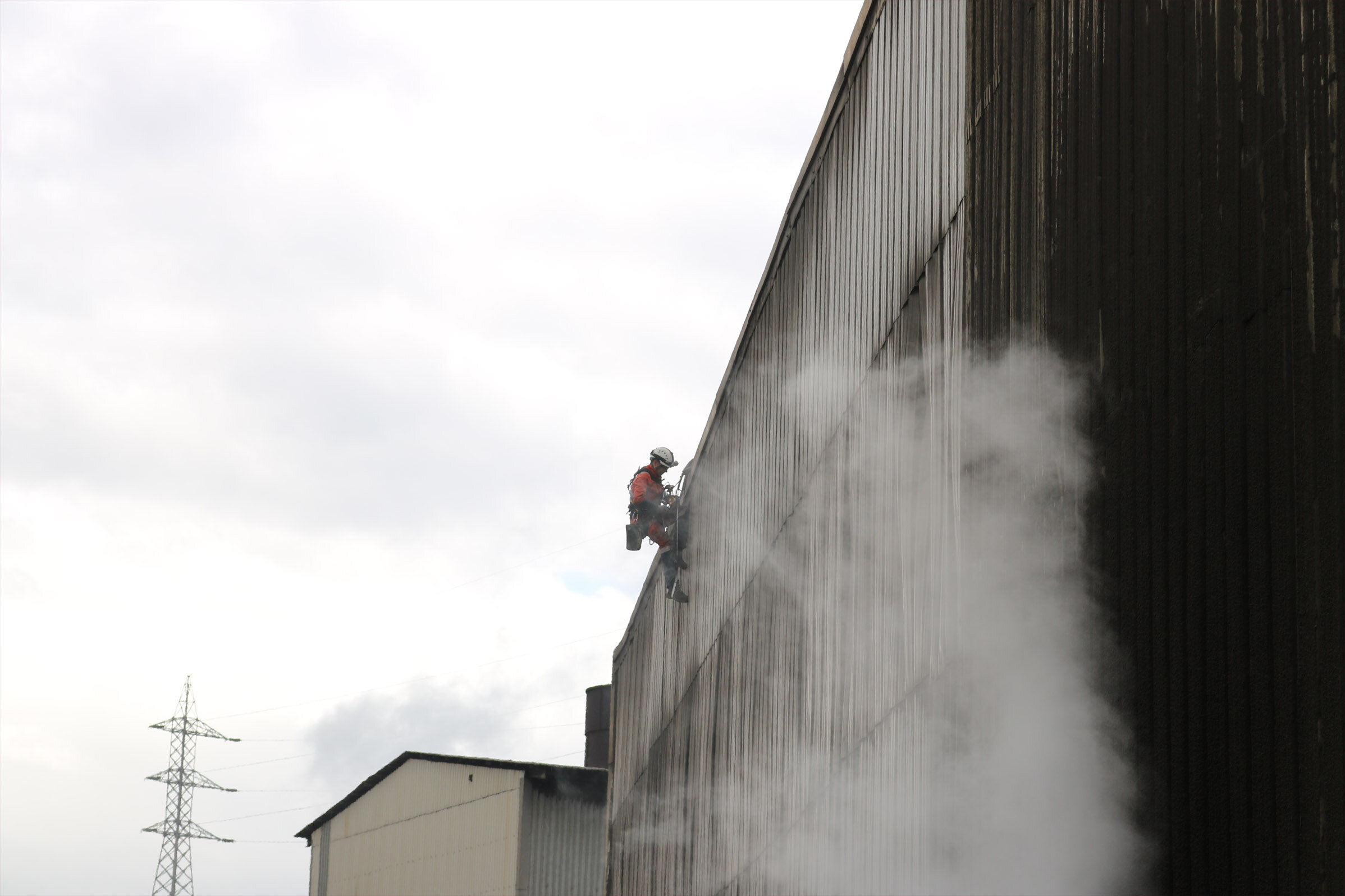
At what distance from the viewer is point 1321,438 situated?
4434mm

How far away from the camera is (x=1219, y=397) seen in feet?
16.4

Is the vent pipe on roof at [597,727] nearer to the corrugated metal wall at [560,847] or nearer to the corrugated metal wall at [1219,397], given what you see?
the corrugated metal wall at [560,847]

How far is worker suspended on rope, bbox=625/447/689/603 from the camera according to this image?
16.4 metres

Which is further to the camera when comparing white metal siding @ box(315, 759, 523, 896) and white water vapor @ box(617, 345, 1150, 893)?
white metal siding @ box(315, 759, 523, 896)

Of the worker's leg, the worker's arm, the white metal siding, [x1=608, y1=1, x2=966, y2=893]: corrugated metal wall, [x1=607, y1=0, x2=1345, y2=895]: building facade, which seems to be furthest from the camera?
the white metal siding

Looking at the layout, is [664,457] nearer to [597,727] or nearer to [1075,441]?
[1075,441]

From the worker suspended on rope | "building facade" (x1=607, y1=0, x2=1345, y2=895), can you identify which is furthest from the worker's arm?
"building facade" (x1=607, y1=0, x2=1345, y2=895)

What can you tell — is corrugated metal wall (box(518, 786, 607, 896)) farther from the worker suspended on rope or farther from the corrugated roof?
the worker suspended on rope

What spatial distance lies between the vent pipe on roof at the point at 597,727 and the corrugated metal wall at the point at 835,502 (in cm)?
1684

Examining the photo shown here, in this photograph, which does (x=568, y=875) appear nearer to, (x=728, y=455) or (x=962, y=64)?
(x=728, y=455)

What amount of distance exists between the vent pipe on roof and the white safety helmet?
55.0ft

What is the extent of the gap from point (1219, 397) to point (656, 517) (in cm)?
1193

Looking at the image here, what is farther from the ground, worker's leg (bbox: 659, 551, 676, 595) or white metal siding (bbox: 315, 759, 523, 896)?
worker's leg (bbox: 659, 551, 676, 595)

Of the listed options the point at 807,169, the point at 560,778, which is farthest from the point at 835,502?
the point at 560,778
